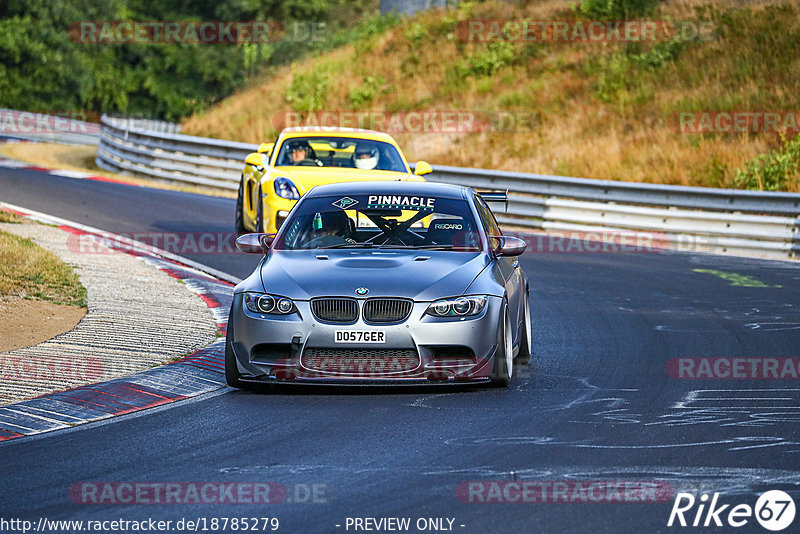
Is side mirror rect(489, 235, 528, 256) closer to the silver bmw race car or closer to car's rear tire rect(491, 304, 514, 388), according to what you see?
the silver bmw race car

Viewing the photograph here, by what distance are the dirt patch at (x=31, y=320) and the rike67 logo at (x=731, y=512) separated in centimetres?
625

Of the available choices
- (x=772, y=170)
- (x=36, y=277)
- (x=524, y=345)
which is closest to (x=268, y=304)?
(x=524, y=345)

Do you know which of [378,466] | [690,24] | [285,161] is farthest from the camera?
[690,24]

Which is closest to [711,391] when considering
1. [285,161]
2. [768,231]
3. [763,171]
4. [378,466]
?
[378,466]

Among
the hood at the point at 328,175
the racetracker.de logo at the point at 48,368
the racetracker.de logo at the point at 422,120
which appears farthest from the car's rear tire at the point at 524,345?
the racetracker.de logo at the point at 422,120

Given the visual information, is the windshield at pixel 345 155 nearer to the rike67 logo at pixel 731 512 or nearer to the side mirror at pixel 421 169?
the side mirror at pixel 421 169

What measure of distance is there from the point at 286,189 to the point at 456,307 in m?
7.52

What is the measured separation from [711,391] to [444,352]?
2.00m

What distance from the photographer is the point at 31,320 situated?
473 inches

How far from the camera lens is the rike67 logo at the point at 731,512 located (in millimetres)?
5918

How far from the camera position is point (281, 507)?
20.3 feet

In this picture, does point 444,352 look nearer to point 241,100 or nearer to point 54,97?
point 241,100

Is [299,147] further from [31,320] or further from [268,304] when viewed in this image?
[268,304]

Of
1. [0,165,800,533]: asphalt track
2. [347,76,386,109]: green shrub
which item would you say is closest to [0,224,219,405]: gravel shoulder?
[0,165,800,533]: asphalt track
